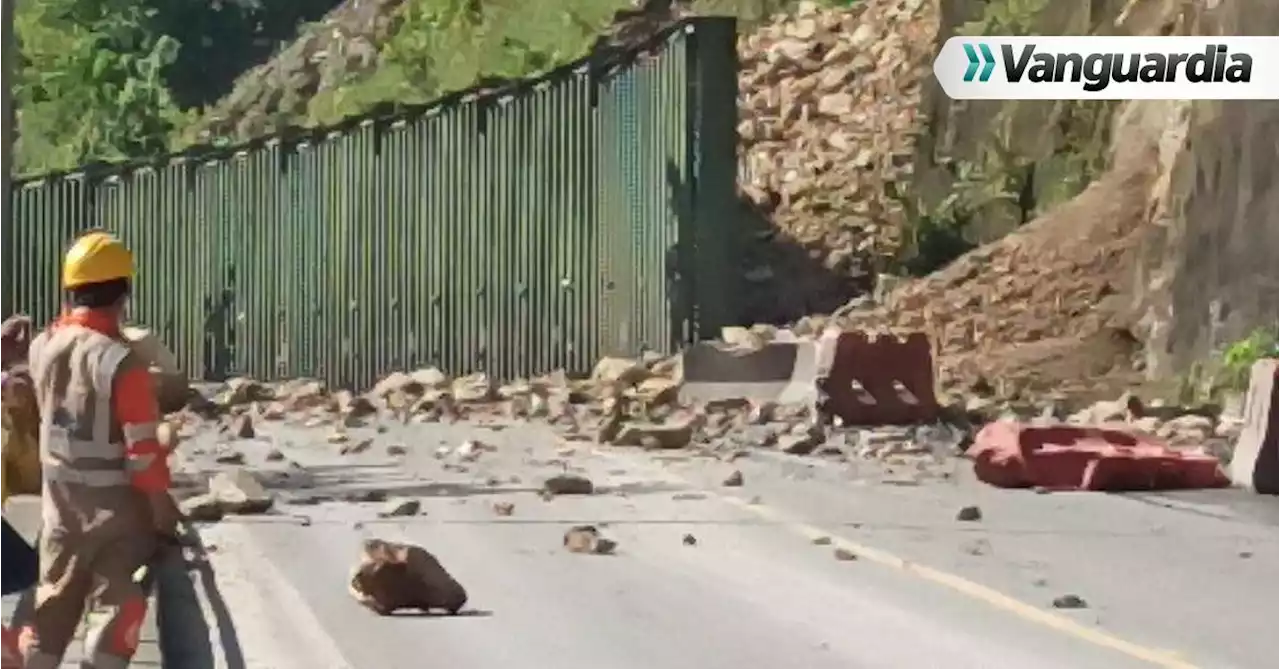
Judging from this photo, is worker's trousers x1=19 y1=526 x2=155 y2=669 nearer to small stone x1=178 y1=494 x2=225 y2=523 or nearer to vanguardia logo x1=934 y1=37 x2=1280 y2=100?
small stone x1=178 y1=494 x2=225 y2=523

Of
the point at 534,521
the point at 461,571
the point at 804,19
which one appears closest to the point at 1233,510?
the point at 534,521

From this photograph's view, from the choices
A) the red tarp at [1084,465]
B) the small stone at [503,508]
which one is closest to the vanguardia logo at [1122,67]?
the red tarp at [1084,465]

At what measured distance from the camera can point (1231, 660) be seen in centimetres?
993

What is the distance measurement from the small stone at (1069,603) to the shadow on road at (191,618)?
3.71 meters

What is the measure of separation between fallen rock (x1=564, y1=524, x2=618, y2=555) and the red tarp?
15.0ft

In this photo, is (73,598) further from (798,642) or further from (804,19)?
(804,19)

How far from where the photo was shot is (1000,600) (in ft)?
38.0

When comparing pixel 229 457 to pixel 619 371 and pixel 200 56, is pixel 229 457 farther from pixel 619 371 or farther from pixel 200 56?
pixel 200 56

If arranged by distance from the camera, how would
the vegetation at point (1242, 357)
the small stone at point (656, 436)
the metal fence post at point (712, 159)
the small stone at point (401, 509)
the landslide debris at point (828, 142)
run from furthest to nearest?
the landslide debris at point (828, 142), the metal fence post at point (712, 159), the vegetation at point (1242, 357), the small stone at point (656, 436), the small stone at point (401, 509)

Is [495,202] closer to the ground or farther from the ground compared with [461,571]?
farther from the ground

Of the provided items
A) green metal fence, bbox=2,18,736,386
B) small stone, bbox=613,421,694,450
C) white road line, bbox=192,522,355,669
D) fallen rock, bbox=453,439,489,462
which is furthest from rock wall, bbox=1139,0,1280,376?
white road line, bbox=192,522,355,669

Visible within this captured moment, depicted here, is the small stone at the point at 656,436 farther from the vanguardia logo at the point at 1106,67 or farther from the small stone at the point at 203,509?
the vanguardia logo at the point at 1106,67

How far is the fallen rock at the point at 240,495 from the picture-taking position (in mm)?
Result: 15844

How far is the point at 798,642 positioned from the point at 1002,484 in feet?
25.6
